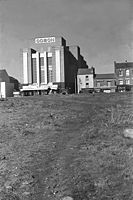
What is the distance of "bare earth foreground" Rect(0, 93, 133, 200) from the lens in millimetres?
1748

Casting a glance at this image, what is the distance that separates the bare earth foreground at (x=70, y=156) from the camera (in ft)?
5.74

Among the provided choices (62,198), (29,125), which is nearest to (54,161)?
(62,198)

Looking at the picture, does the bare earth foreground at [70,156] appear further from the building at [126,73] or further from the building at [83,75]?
the building at [83,75]

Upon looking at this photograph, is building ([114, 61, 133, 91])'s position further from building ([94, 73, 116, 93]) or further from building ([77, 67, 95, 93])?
building ([94, 73, 116, 93])

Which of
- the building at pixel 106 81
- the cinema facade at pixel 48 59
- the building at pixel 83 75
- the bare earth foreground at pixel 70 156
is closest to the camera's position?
the bare earth foreground at pixel 70 156

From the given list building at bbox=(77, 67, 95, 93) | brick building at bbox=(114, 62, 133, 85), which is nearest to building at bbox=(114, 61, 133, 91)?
brick building at bbox=(114, 62, 133, 85)

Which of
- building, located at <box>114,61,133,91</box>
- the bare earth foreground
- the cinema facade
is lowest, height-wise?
the bare earth foreground

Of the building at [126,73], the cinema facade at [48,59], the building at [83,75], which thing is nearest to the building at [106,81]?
the building at [83,75]

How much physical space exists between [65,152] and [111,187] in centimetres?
72

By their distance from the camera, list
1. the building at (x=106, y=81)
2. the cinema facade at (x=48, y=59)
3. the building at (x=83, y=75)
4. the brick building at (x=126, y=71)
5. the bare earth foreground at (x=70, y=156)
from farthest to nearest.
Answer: the building at (x=106, y=81) < the building at (x=83, y=75) < the cinema facade at (x=48, y=59) < the bare earth foreground at (x=70, y=156) < the brick building at (x=126, y=71)

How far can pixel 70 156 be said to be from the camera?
2.25 metres

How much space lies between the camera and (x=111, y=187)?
1.73 m

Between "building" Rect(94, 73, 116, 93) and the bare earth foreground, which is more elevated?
"building" Rect(94, 73, 116, 93)

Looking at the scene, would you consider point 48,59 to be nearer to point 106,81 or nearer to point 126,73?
point 106,81
